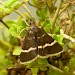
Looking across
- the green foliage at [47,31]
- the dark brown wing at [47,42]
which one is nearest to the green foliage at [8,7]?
the green foliage at [47,31]

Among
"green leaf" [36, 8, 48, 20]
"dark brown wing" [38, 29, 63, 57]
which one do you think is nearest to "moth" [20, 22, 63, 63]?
"dark brown wing" [38, 29, 63, 57]

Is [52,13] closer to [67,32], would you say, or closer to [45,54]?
[67,32]

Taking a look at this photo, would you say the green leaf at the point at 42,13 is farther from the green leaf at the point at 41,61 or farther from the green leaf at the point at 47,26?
the green leaf at the point at 41,61

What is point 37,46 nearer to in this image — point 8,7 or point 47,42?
point 47,42

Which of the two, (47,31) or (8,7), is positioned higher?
(8,7)

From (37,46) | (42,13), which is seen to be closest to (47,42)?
(37,46)

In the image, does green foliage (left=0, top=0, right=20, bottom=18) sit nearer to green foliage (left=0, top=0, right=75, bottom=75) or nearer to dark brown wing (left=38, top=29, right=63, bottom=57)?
green foliage (left=0, top=0, right=75, bottom=75)

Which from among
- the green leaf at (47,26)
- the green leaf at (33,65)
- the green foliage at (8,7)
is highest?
the green foliage at (8,7)

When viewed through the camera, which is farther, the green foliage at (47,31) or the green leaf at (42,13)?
the green leaf at (42,13)
